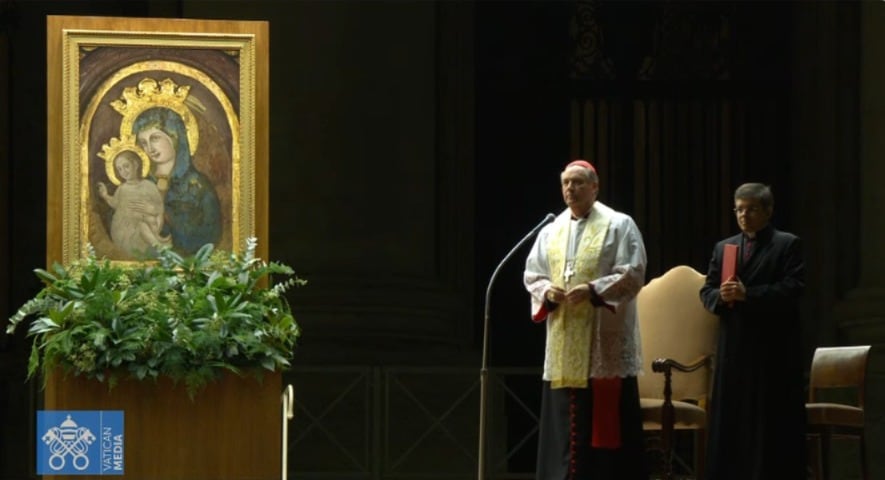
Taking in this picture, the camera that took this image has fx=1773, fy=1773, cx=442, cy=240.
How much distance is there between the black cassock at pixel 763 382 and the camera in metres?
8.69

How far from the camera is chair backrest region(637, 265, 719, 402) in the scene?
31.2ft

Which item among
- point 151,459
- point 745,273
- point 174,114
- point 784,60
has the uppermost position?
point 784,60

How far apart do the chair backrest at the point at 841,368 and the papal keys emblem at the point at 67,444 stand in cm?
402

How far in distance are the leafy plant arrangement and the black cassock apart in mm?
2301

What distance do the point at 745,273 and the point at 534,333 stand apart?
16.1 ft

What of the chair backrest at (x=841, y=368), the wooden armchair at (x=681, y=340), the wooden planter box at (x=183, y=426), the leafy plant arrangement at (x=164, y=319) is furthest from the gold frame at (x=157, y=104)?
the chair backrest at (x=841, y=368)

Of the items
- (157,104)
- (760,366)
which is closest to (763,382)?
(760,366)

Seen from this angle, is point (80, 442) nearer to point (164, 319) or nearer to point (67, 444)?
point (67, 444)

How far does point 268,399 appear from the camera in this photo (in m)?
7.66

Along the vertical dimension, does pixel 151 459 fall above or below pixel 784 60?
below

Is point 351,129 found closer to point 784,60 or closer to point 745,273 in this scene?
point 784,60

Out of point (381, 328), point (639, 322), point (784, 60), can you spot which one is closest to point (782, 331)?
point (639, 322)

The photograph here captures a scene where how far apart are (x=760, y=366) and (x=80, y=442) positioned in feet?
11.0

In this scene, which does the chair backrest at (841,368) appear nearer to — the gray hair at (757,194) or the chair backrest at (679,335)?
the chair backrest at (679,335)
